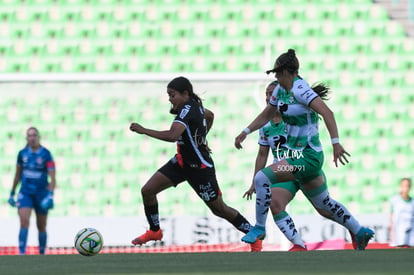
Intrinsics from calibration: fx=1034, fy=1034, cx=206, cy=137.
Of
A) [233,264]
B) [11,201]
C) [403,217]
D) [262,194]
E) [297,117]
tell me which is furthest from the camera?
Answer: [403,217]

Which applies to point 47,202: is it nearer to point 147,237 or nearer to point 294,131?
point 147,237

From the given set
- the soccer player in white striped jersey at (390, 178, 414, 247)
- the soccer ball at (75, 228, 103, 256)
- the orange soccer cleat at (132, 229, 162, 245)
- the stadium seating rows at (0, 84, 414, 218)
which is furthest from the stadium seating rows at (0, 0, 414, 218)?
the soccer ball at (75, 228, 103, 256)

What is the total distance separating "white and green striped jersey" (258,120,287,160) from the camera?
331 inches

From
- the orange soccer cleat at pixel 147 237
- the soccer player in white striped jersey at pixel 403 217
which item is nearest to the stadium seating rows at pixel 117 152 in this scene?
the soccer player in white striped jersey at pixel 403 217

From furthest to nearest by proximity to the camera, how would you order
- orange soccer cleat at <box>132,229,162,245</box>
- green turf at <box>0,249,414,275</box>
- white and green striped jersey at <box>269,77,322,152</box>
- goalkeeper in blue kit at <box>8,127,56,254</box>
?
goalkeeper in blue kit at <box>8,127,56,254</box>, orange soccer cleat at <box>132,229,162,245</box>, white and green striped jersey at <box>269,77,322,152</box>, green turf at <box>0,249,414,275</box>

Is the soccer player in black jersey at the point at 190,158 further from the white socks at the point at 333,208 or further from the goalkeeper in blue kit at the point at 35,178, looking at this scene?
the goalkeeper in blue kit at the point at 35,178

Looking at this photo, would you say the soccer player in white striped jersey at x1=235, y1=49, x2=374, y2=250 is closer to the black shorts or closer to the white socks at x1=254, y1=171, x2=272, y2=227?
the white socks at x1=254, y1=171, x2=272, y2=227

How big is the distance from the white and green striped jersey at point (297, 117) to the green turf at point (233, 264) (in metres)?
0.84

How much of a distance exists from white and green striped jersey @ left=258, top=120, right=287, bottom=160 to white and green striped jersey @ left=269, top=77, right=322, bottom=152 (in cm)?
70

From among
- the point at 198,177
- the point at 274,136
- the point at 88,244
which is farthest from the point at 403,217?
the point at 88,244

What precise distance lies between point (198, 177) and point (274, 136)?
71cm

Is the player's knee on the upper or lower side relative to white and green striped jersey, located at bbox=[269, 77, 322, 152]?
lower

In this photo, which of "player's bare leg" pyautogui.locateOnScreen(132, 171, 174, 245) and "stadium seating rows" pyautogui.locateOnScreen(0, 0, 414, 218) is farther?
"stadium seating rows" pyautogui.locateOnScreen(0, 0, 414, 218)

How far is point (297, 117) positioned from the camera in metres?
7.53
